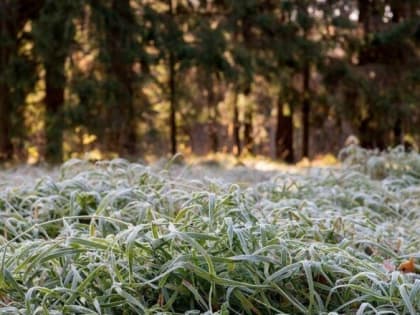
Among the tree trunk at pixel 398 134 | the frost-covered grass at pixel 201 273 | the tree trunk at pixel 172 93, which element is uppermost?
the tree trunk at pixel 172 93

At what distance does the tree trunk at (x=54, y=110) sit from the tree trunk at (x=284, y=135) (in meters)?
4.39

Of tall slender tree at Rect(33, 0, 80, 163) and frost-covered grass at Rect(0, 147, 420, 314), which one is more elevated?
tall slender tree at Rect(33, 0, 80, 163)

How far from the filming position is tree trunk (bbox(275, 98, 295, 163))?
32.9 ft

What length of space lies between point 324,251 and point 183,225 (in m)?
0.37

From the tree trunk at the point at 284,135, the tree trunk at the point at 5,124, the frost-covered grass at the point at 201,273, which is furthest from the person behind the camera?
the tree trunk at the point at 284,135

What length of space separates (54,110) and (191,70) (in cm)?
215

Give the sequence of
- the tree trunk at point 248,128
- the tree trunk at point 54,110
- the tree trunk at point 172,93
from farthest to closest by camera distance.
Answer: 1. the tree trunk at point 248,128
2. the tree trunk at point 172,93
3. the tree trunk at point 54,110

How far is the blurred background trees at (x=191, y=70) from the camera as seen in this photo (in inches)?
→ 269

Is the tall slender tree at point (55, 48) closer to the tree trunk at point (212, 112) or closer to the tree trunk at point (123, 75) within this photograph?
the tree trunk at point (123, 75)

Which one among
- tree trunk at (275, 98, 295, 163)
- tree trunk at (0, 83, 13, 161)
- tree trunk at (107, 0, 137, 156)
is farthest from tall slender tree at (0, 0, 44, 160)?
tree trunk at (275, 98, 295, 163)

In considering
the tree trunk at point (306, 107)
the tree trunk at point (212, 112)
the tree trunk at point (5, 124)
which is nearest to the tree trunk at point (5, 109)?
the tree trunk at point (5, 124)

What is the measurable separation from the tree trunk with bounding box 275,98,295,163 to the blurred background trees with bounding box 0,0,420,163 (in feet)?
0.08

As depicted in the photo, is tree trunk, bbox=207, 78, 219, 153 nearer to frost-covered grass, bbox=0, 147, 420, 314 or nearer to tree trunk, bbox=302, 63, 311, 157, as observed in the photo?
tree trunk, bbox=302, 63, 311, 157

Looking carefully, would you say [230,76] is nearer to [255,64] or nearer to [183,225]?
[255,64]
